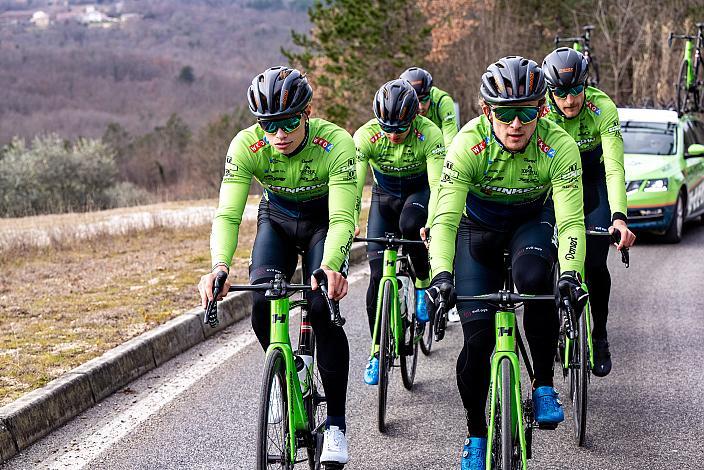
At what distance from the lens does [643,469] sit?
17.2 ft

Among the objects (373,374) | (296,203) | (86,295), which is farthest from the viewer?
(86,295)

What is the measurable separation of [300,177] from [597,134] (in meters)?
2.70

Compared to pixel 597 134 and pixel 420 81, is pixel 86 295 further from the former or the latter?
pixel 597 134

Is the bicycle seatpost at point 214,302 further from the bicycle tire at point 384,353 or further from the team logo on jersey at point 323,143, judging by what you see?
the bicycle tire at point 384,353

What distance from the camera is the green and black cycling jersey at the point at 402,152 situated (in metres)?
7.32

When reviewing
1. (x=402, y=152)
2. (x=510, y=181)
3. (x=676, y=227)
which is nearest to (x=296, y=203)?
(x=510, y=181)

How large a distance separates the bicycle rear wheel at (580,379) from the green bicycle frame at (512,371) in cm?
154

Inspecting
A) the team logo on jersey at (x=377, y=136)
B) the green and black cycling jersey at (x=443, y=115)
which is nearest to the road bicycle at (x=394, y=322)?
the team logo on jersey at (x=377, y=136)

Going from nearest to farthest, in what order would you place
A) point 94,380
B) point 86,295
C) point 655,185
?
point 94,380 → point 86,295 → point 655,185

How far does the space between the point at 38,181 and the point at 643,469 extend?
59.5 metres

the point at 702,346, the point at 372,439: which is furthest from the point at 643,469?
the point at 702,346

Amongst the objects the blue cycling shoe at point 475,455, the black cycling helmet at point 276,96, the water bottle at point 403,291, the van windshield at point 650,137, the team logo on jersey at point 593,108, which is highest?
the black cycling helmet at point 276,96

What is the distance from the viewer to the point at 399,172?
24.6 ft

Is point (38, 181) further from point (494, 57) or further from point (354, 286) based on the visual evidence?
point (354, 286)
